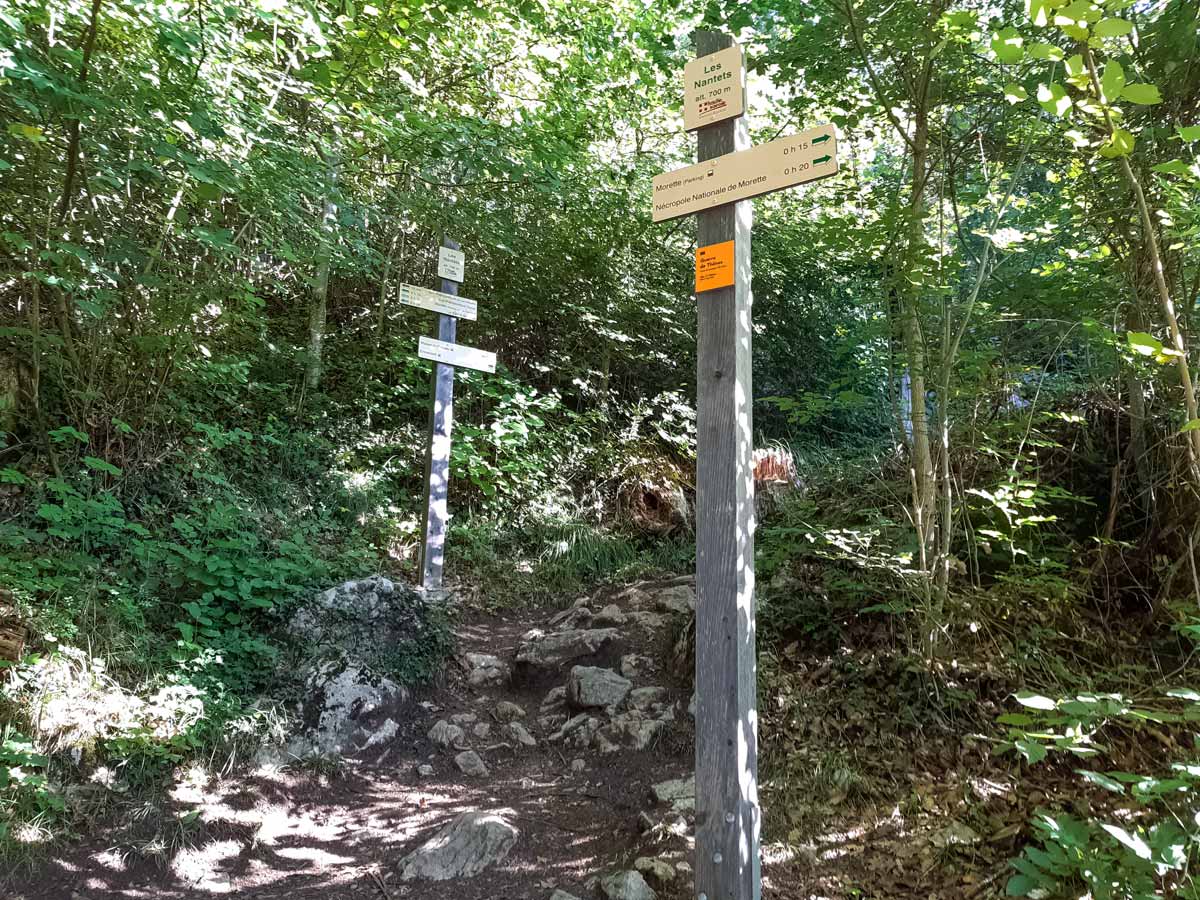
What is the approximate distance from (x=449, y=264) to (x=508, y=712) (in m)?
3.73

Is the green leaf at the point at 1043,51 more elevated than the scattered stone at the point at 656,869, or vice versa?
the green leaf at the point at 1043,51

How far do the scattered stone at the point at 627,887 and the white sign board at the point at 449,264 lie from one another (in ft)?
15.9

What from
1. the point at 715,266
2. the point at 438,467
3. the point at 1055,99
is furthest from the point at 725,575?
the point at 438,467

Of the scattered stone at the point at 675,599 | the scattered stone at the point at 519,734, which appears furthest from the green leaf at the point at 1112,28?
the scattered stone at the point at 519,734

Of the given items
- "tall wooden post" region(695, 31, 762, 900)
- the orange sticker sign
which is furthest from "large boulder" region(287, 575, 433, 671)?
the orange sticker sign

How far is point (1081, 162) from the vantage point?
12.5 feet

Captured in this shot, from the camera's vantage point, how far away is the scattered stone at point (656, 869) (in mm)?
2826

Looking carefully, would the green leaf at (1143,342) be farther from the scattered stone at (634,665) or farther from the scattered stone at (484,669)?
the scattered stone at (484,669)

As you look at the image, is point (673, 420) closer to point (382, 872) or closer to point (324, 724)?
point (324, 724)

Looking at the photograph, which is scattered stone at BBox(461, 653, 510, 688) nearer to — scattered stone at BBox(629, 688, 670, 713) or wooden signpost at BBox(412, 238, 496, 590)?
wooden signpost at BBox(412, 238, 496, 590)

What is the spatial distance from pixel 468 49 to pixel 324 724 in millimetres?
6579

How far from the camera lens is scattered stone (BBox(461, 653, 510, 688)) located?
5.13 meters

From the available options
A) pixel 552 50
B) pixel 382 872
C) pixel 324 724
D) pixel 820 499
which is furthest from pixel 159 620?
pixel 552 50

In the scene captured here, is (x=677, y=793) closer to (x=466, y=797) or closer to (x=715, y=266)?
(x=466, y=797)
